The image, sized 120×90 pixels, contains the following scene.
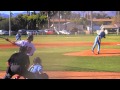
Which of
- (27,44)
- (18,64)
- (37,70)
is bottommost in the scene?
(37,70)

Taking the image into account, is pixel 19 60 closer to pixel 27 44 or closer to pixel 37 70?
Answer: pixel 37 70

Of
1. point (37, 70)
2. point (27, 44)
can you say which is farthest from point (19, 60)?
point (27, 44)

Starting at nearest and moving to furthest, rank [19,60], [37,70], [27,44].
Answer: [19,60] → [37,70] → [27,44]

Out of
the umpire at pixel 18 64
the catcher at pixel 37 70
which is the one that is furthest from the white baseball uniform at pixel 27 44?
the umpire at pixel 18 64

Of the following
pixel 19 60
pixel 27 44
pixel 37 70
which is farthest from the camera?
pixel 27 44

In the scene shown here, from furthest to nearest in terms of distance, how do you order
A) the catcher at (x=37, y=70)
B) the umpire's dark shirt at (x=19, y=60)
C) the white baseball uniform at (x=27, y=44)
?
1. the white baseball uniform at (x=27, y=44)
2. the catcher at (x=37, y=70)
3. the umpire's dark shirt at (x=19, y=60)

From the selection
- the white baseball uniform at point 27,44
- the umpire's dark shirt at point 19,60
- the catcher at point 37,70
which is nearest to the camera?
the umpire's dark shirt at point 19,60

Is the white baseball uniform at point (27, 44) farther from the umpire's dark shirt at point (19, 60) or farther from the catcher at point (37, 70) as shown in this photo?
the umpire's dark shirt at point (19, 60)
